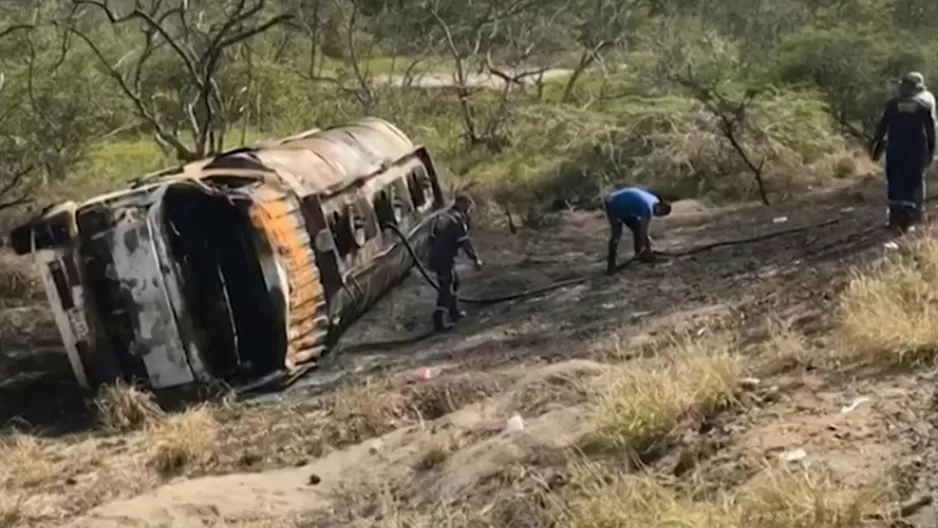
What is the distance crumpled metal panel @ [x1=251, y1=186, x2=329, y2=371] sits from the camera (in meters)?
11.7

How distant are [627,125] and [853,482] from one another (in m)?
17.9

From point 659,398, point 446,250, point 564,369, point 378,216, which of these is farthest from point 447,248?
point 659,398

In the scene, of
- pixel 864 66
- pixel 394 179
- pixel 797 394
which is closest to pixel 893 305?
pixel 797 394

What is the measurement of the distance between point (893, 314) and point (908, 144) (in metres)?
5.52

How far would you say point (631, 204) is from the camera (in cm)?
1436

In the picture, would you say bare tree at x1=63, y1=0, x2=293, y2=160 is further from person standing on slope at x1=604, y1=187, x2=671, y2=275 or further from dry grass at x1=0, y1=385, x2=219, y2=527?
dry grass at x1=0, y1=385, x2=219, y2=527

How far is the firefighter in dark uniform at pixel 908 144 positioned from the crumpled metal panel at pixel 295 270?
5.40 metres

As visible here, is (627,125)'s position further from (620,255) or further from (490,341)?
(490,341)

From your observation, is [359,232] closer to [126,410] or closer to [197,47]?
[126,410]

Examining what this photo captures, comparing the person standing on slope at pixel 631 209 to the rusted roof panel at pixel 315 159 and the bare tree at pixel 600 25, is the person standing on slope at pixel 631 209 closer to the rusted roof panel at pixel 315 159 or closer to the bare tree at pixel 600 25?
the rusted roof panel at pixel 315 159

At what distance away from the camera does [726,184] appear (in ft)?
69.7

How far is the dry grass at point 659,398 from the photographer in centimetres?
724

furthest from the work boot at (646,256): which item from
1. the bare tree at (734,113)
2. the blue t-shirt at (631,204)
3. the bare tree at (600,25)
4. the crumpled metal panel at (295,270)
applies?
the bare tree at (600,25)

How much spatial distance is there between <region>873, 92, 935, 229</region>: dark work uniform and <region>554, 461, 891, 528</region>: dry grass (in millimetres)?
7595
